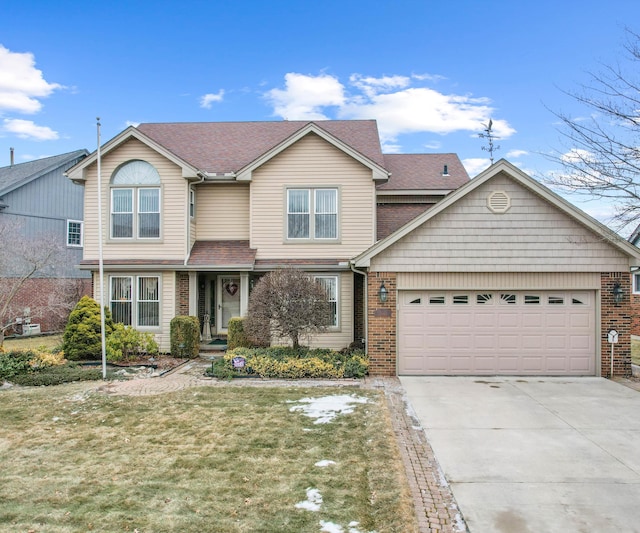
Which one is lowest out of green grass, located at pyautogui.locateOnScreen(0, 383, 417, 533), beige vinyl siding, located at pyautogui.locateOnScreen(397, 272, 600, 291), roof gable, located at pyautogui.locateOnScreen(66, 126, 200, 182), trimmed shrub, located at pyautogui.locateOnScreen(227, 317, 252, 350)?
green grass, located at pyautogui.locateOnScreen(0, 383, 417, 533)

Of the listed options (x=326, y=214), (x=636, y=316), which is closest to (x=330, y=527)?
(x=326, y=214)

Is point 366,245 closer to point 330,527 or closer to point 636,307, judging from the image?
point 330,527

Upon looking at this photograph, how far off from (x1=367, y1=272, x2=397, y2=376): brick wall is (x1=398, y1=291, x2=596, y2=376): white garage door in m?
0.24

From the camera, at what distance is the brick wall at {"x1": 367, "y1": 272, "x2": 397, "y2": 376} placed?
1194cm

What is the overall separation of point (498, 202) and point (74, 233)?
21.1m

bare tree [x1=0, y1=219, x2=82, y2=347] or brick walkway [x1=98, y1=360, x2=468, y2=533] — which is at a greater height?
bare tree [x1=0, y1=219, x2=82, y2=347]

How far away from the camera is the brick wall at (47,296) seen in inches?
781

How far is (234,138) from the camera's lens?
59.2 ft

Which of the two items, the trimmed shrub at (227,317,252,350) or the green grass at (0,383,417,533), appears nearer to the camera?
the green grass at (0,383,417,533)

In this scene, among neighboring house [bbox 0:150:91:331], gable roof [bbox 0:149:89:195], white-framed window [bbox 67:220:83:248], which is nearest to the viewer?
neighboring house [bbox 0:150:91:331]

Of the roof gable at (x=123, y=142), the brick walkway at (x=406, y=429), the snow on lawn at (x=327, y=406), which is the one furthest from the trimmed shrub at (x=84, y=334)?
the snow on lawn at (x=327, y=406)

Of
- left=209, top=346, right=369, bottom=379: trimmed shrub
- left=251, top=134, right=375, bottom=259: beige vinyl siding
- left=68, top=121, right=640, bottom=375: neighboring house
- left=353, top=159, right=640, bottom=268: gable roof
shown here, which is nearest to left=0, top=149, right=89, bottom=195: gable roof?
left=68, top=121, right=640, bottom=375: neighboring house

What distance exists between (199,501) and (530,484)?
3794 millimetres

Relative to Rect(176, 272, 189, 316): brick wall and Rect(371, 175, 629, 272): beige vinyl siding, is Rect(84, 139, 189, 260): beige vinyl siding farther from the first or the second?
Rect(371, 175, 629, 272): beige vinyl siding
